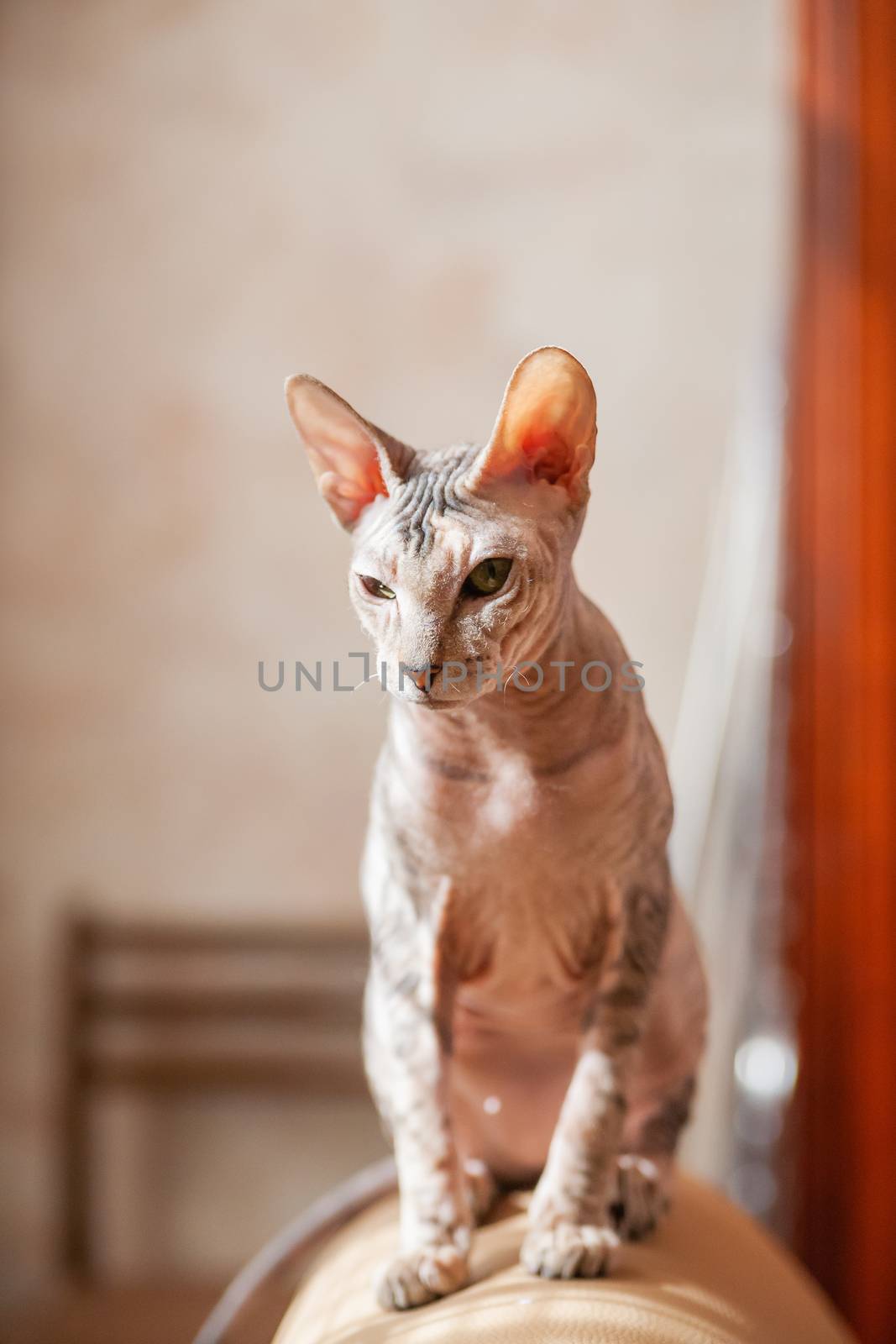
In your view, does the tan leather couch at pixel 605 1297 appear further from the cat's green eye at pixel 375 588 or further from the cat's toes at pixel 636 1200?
the cat's green eye at pixel 375 588

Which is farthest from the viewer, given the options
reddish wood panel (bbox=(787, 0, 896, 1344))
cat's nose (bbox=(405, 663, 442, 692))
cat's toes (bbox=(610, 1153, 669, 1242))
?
reddish wood panel (bbox=(787, 0, 896, 1344))

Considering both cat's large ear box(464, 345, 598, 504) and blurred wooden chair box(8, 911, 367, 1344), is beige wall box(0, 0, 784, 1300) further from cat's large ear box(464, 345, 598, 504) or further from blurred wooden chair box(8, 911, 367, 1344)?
cat's large ear box(464, 345, 598, 504)

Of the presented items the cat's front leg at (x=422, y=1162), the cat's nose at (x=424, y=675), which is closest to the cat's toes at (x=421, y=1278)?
the cat's front leg at (x=422, y=1162)

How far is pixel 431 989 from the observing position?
1.65 ft

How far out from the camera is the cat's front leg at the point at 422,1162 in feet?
1.57

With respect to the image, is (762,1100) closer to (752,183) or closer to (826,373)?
(826,373)

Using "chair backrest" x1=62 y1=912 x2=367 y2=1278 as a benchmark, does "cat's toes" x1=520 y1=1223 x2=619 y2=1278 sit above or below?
above

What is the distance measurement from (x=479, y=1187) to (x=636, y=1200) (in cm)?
7

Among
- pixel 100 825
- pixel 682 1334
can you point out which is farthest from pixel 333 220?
pixel 682 1334

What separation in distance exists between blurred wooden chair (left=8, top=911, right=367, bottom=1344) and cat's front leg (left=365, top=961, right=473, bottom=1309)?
4.70 ft

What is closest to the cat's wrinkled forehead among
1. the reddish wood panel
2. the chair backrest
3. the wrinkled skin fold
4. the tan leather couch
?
the wrinkled skin fold

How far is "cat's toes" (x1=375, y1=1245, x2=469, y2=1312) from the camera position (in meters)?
0.47

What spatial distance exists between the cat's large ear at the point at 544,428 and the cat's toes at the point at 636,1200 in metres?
0.32

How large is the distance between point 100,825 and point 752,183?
1.51m
